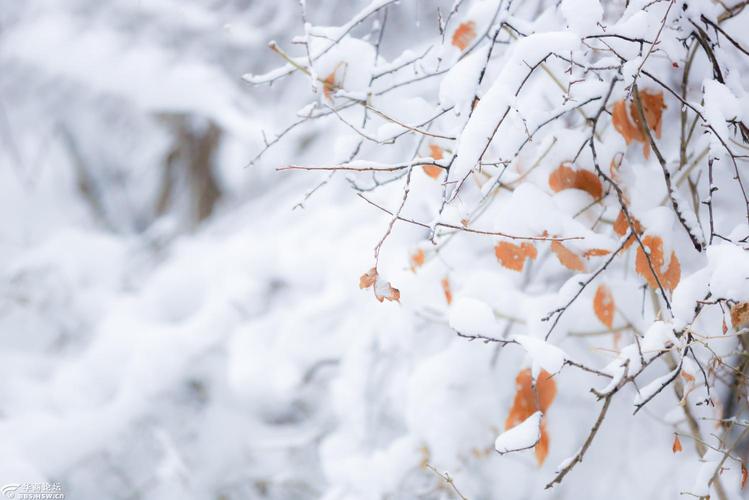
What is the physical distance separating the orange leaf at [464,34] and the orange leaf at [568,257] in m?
0.47

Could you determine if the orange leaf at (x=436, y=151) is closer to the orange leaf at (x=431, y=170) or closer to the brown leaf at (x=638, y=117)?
the orange leaf at (x=431, y=170)

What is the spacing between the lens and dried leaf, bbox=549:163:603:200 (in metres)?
0.94

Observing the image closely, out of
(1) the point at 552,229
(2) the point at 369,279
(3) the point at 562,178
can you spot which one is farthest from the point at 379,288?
(3) the point at 562,178

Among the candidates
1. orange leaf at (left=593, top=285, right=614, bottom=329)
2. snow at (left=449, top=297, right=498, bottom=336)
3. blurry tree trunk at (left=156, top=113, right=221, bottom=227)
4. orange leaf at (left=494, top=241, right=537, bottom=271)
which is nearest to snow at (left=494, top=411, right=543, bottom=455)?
snow at (left=449, top=297, right=498, bottom=336)

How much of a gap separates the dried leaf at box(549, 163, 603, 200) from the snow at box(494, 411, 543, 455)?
0.42 meters

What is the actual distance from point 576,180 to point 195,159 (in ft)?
11.6

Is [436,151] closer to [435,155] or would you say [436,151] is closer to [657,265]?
[435,155]

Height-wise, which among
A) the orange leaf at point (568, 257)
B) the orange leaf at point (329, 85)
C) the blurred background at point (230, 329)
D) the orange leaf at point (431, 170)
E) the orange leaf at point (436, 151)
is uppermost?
the orange leaf at point (329, 85)

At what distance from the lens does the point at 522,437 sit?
2.33 feet

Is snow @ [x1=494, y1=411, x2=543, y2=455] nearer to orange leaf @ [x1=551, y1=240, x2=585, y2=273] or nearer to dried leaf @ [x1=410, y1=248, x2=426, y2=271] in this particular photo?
orange leaf @ [x1=551, y1=240, x2=585, y2=273]

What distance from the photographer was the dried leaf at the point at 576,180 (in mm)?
935

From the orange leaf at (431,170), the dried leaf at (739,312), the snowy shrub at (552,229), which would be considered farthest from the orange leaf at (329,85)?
the dried leaf at (739,312)

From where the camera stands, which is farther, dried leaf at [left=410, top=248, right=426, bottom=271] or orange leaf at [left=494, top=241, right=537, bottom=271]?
dried leaf at [left=410, top=248, right=426, bottom=271]

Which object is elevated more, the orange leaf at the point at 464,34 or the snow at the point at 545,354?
the orange leaf at the point at 464,34
